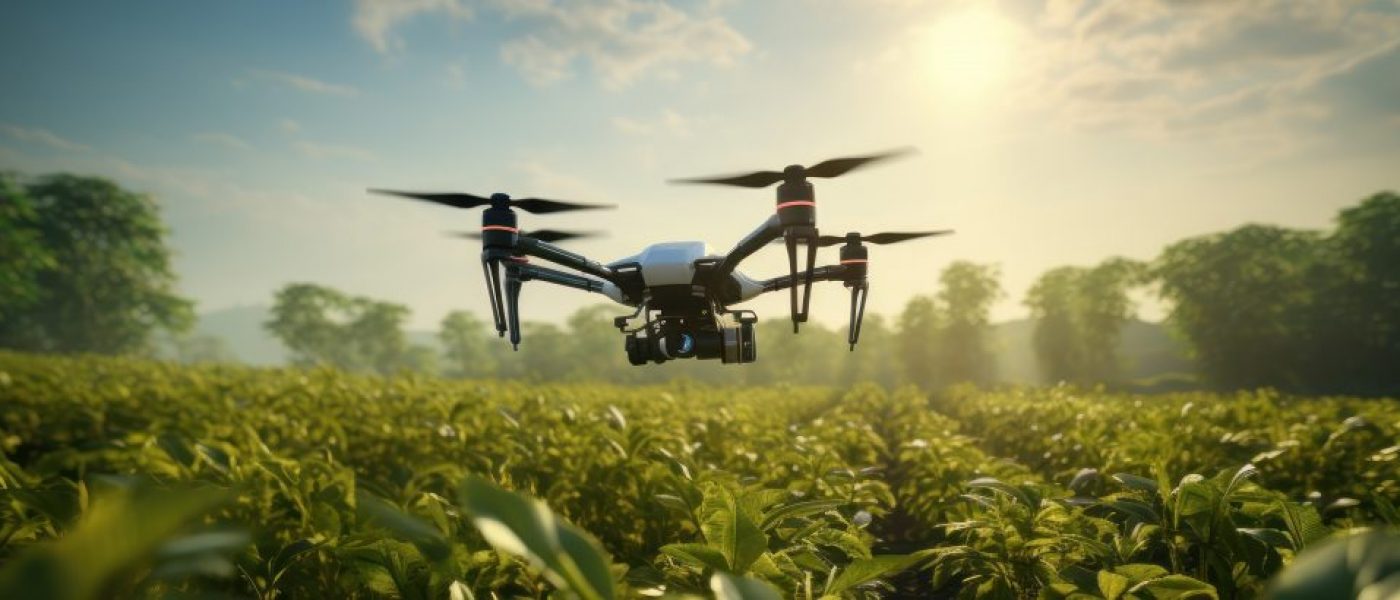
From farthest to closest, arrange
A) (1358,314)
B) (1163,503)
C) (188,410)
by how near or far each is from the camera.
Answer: (1358,314)
(188,410)
(1163,503)

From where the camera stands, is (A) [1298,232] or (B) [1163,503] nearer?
(B) [1163,503]

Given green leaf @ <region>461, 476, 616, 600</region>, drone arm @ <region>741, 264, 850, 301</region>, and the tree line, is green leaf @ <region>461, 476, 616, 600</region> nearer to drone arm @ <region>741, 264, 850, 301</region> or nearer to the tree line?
drone arm @ <region>741, 264, 850, 301</region>

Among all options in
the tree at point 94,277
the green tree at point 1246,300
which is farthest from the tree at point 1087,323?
the tree at point 94,277

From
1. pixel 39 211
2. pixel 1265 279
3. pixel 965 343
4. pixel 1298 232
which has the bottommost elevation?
pixel 965 343

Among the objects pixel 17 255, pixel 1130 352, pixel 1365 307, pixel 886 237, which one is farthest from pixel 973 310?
pixel 17 255

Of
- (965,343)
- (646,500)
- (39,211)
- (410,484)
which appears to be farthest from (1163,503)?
(39,211)

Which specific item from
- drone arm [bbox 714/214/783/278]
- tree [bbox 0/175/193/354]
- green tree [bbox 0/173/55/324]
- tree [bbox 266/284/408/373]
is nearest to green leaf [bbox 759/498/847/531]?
drone arm [bbox 714/214/783/278]

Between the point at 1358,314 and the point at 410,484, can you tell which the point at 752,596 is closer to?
the point at 410,484
